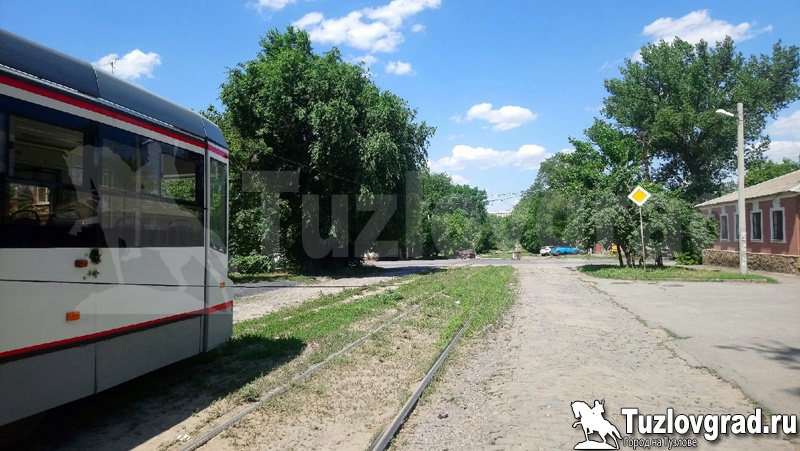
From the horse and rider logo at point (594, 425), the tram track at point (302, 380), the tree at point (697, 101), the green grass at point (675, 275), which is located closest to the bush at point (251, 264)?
the green grass at point (675, 275)

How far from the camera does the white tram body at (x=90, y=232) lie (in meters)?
4.12

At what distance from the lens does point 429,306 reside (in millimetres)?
14188

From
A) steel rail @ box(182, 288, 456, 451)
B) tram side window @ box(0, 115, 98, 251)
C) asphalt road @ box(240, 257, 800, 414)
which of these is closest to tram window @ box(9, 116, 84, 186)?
tram side window @ box(0, 115, 98, 251)

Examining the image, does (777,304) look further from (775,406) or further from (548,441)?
(548,441)

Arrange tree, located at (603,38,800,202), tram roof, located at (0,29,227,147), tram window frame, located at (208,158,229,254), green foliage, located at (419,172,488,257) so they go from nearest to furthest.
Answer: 1. tram roof, located at (0,29,227,147)
2. tram window frame, located at (208,158,229,254)
3. tree, located at (603,38,800,202)
4. green foliage, located at (419,172,488,257)

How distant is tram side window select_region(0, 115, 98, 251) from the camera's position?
13.6ft

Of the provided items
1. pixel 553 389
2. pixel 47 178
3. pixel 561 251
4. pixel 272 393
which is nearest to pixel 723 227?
pixel 553 389

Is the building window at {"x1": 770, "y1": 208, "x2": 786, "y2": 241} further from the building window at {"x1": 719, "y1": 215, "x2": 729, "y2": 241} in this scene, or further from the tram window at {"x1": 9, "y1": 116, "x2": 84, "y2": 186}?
the tram window at {"x1": 9, "y1": 116, "x2": 84, "y2": 186}

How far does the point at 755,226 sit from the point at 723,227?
6033 mm

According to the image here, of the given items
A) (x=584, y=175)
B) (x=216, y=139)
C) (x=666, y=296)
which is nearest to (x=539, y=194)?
(x=584, y=175)

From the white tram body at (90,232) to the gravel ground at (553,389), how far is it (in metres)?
2.89

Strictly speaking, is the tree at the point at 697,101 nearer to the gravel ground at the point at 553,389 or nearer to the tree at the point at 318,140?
the tree at the point at 318,140

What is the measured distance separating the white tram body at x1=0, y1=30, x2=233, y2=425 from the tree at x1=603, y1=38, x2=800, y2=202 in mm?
51363

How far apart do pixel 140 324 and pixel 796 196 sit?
2911 centimetres
